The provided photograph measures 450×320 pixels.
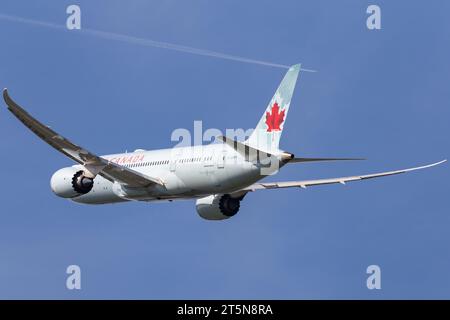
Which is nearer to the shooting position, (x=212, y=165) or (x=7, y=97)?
(x=7, y=97)

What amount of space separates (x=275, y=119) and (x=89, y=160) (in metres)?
14.1

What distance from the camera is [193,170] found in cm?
9331

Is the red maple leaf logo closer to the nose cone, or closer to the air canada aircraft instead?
the air canada aircraft

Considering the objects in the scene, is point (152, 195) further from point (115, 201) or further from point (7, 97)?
point (7, 97)

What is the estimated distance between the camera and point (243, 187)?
9269cm

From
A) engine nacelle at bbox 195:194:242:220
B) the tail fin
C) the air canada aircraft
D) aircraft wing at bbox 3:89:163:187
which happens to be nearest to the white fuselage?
the air canada aircraft

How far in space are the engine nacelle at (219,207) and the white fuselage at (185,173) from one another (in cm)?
503

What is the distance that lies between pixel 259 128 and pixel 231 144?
6282mm

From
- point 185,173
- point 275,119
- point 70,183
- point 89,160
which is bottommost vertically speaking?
point 185,173

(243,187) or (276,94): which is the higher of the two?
(276,94)

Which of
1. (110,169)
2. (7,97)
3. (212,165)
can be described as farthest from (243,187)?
(7,97)

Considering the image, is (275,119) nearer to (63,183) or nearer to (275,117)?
(275,117)

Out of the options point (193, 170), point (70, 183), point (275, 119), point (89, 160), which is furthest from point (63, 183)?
point (275, 119)

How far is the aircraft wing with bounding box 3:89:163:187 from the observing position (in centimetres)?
9125
